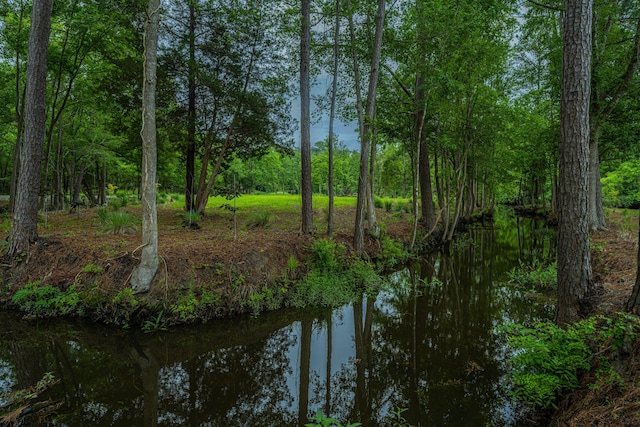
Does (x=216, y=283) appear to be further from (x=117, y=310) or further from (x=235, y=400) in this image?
(x=235, y=400)

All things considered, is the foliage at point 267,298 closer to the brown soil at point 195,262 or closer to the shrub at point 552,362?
the brown soil at point 195,262

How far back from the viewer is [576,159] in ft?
13.3

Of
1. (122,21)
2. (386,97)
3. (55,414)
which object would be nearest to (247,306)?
(55,414)

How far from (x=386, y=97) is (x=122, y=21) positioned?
31.8 ft

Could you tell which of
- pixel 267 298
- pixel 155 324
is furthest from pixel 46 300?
pixel 267 298

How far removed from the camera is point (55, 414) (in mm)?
3578

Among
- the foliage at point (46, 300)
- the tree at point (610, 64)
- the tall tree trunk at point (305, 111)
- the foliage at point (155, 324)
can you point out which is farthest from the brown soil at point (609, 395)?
the foliage at point (46, 300)

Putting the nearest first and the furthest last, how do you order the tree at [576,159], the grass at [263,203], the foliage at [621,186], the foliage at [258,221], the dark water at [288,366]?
1. the dark water at [288,366]
2. the tree at [576,159]
3. the foliage at [258,221]
4. the grass at [263,203]
5. the foliage at [621,186]

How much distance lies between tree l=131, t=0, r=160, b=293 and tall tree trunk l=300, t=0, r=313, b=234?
3841 millimetres

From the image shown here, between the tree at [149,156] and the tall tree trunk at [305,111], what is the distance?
384 centimetres

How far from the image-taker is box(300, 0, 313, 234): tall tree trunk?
843 cm

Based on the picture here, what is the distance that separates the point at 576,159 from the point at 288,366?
5.12m

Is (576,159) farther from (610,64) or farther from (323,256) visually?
(610,64)

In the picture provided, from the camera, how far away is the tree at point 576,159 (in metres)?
4.02
